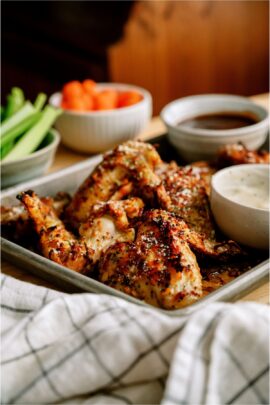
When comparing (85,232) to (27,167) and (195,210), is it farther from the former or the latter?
(27,167)

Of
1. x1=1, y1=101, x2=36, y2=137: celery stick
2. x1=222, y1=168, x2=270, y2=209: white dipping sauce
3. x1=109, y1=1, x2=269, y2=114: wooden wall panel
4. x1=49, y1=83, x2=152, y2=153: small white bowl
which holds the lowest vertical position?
x1=109, y1=1, x2=269, y2=114: wooden wall panel

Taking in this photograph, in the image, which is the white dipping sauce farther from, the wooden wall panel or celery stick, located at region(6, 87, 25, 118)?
the wooden wall panel

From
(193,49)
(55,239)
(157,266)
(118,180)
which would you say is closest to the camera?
(157,266)

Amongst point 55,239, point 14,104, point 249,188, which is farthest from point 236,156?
point 14,104

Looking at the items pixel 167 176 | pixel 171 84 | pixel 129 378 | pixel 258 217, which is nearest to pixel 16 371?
pixel 129 378

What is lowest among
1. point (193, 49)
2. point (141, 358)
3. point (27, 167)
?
point (193, 49)

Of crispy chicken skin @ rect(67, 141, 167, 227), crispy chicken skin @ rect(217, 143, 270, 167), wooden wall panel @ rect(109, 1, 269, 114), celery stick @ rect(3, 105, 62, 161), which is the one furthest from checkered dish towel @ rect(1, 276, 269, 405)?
wooden wall panel @ rect(109, 1, 269, 114)
